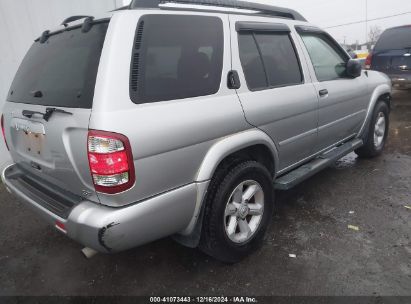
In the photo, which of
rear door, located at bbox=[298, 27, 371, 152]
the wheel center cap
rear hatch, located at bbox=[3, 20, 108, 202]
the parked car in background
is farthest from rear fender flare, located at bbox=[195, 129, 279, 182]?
the parked car in background

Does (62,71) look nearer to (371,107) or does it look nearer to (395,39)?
(371,107)

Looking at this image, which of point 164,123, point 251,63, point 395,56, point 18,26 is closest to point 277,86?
point 251,63

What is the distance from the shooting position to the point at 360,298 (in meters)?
2.27

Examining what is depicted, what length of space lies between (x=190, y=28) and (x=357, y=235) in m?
2.31

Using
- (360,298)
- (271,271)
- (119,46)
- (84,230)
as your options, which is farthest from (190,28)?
(360,298)

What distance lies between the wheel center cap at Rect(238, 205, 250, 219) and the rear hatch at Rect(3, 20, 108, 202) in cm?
116

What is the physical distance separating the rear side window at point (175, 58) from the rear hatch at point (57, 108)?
0.81 feet

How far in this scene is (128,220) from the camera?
1905mm

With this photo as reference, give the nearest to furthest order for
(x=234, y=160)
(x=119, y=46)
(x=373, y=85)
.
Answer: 1. (x=119, y=46)
2. (x=234, y=160)
3. (x=373, y=85)

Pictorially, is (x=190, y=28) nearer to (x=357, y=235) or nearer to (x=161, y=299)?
(x=161, y=299)

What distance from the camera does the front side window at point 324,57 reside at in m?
3.45

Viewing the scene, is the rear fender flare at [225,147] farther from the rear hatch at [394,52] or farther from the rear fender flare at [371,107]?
the rear hatch at [394,52]

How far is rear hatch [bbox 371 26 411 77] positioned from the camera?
A: 801cm

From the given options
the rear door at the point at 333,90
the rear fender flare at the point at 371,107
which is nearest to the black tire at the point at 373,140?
the rear fender flare at the point at 371,107
